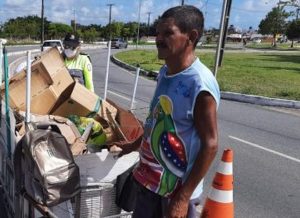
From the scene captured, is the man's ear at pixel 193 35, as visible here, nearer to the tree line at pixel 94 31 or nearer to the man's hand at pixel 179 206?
the man's hand at pixel 179 206

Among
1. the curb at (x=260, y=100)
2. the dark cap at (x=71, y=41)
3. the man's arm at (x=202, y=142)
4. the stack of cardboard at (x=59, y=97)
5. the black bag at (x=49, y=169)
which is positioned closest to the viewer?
the man's arm at (x=202, y=142)

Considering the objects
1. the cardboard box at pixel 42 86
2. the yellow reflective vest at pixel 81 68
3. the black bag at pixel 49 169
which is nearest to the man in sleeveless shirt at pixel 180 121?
the black bag at pixel 49 169

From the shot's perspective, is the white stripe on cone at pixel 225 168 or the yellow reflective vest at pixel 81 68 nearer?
the white stripe on cone at pixel 225 168

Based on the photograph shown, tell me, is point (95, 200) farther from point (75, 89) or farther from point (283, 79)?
point (283, 79)

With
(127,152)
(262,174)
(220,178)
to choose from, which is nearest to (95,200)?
(127,152)

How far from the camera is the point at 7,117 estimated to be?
359 centimetres

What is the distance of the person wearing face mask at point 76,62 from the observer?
17.6ft

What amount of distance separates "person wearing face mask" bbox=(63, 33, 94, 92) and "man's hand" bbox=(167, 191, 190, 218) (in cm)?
325

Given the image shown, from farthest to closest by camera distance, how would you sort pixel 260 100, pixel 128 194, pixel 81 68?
pixel 260 100 < pixel 81 68 < pixel 128 194

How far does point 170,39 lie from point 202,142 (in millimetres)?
546

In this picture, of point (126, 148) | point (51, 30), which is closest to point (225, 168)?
point (126, 148)

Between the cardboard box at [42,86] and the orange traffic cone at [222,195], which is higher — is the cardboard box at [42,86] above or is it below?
above

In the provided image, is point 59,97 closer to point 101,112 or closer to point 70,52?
point 101,112

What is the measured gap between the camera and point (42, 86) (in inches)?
167
